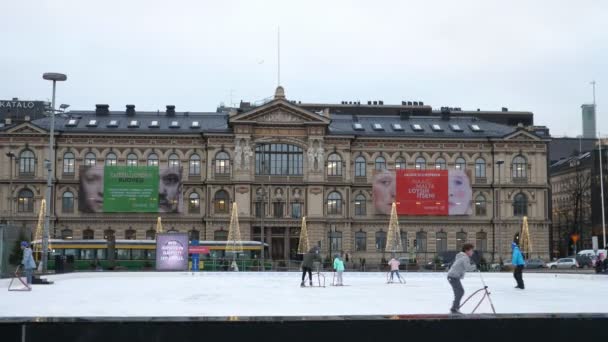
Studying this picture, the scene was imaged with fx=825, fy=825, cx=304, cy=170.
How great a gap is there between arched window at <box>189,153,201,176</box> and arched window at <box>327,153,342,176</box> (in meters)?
14.7

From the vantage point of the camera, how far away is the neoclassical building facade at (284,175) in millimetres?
91312

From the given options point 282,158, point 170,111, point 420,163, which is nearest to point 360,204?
point 420,163

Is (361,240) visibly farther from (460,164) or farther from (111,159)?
(111,159)

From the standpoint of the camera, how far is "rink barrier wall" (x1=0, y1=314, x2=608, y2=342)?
27.1 feet

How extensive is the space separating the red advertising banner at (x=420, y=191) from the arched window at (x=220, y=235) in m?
19.4

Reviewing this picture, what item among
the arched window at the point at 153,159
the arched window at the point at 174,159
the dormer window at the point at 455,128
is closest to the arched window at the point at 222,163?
the arched window at the point at 174,159

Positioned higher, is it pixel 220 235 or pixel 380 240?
pixel 220 235

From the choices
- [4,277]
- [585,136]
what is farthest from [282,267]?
[585,136]

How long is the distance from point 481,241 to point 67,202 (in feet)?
154

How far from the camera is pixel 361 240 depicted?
307ft

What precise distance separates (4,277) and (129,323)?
1175 inches

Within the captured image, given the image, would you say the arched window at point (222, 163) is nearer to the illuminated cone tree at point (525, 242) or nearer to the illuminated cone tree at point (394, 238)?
the illuminated cone tree at point (394, 238)

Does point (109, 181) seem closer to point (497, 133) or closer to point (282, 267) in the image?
point (282, 267)

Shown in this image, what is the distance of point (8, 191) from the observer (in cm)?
9125
